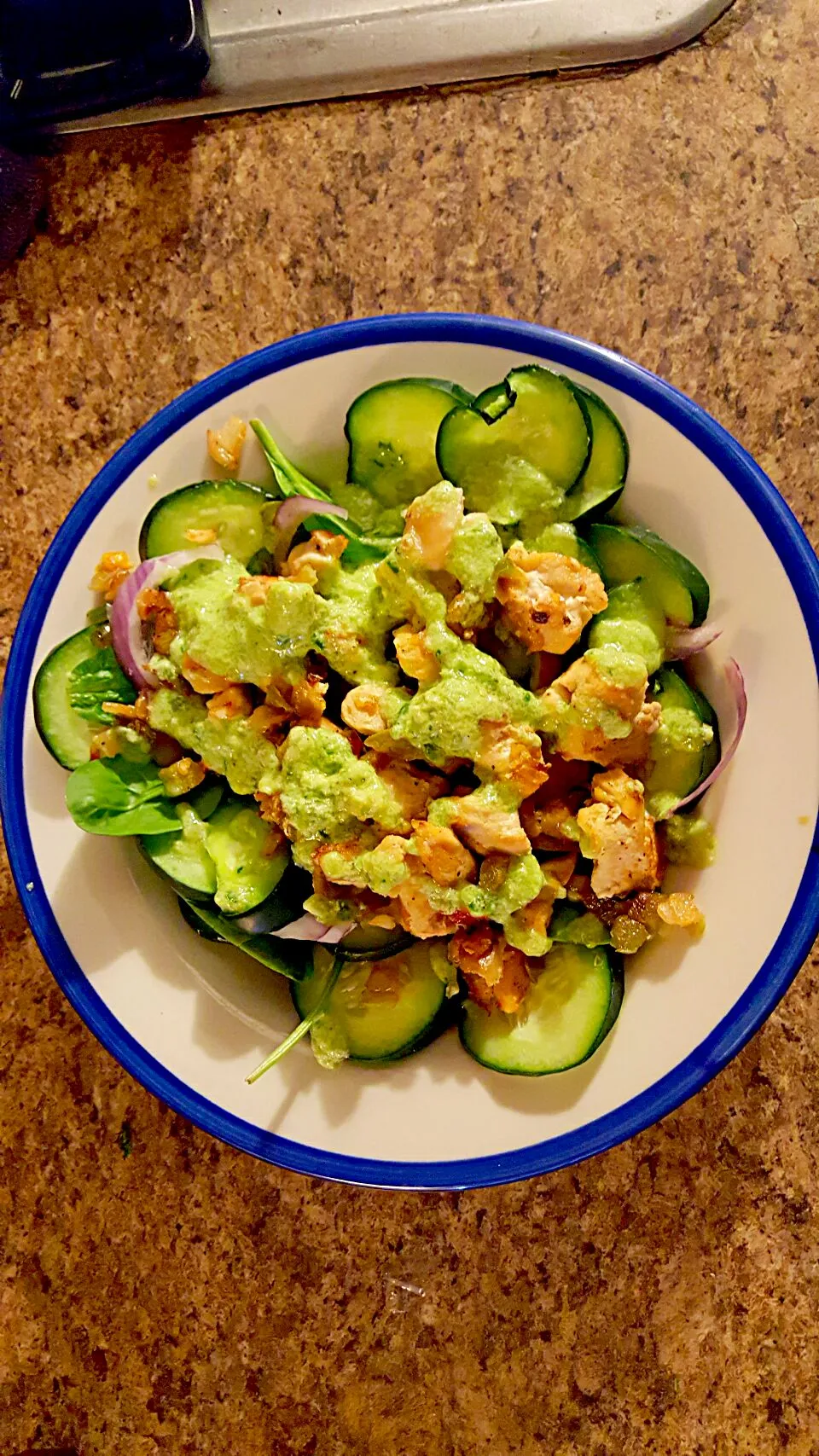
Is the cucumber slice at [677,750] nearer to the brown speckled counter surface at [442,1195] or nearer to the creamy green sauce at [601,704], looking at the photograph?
the creamy green sauce at [601,704]

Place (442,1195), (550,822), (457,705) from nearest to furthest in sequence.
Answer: (457,705) → (550,822) → (442,1195)

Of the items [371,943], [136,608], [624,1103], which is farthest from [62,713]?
[624,1103]

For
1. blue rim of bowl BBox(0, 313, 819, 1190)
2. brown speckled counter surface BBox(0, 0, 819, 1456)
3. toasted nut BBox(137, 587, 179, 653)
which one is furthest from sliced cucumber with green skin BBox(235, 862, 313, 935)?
brown speckled counter surface BBox(0, 0, 819, 1456)

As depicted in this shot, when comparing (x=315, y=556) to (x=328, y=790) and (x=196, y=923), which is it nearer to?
(x=328, y=790)

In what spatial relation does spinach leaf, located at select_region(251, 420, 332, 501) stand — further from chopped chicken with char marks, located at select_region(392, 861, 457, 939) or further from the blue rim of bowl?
chopped chicken with char marks, located at select_region(392, 861, 457, 939)

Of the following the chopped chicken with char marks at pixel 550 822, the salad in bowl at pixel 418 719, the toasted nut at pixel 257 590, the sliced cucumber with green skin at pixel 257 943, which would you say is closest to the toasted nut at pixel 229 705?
the salad in bowl at pixel 418 719

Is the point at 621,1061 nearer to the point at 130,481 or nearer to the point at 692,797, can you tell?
the point at 692,797
